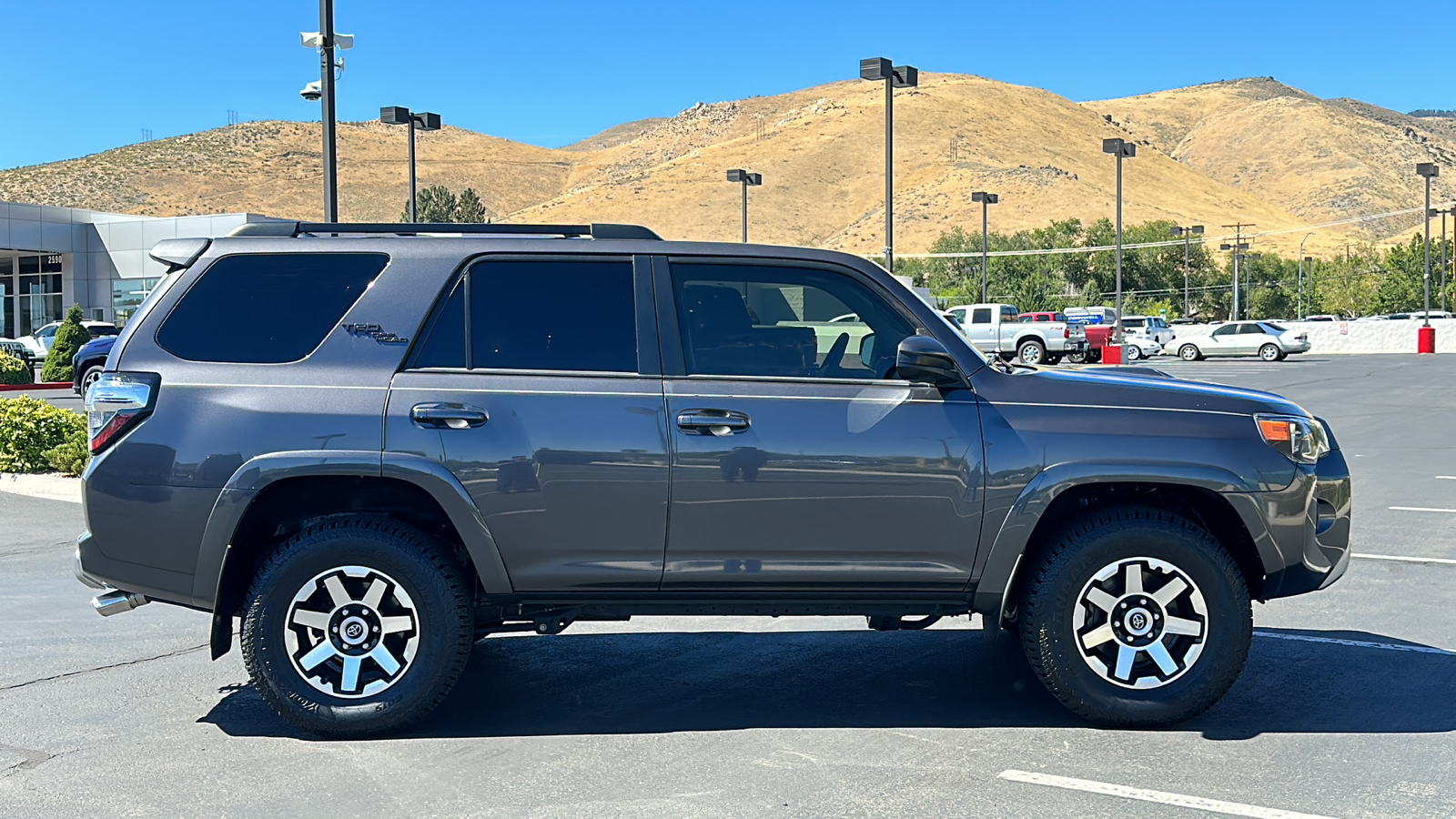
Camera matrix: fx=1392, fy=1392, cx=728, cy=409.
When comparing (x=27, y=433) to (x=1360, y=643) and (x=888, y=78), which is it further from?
(x=888, y=78)

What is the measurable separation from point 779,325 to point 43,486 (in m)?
10.00

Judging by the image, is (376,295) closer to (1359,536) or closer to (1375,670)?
(1375,670)

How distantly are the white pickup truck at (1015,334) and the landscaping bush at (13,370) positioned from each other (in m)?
24.9

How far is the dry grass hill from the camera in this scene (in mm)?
143250

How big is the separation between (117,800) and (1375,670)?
17.0ft

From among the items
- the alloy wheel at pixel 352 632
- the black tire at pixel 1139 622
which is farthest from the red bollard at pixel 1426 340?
the alloy wheel at pixel 352 632

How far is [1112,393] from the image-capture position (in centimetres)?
536

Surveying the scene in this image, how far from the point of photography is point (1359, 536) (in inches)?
392

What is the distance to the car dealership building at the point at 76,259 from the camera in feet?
171

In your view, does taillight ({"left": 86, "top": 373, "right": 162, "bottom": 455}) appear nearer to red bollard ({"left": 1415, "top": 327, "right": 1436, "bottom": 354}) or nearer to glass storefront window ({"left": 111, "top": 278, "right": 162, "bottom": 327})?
glass storefront window ({"left": 111, "top": 278, "right": 162, "bottom": 327})

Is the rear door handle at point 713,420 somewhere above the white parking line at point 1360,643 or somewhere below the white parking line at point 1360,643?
above

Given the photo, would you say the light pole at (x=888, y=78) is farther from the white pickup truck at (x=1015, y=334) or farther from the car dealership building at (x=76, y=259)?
the car dealership building at (x=76, y=259)

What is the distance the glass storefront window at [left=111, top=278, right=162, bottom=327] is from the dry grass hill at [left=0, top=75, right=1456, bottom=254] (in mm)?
80624

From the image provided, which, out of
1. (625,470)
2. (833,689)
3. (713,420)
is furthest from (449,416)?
(833,689)
